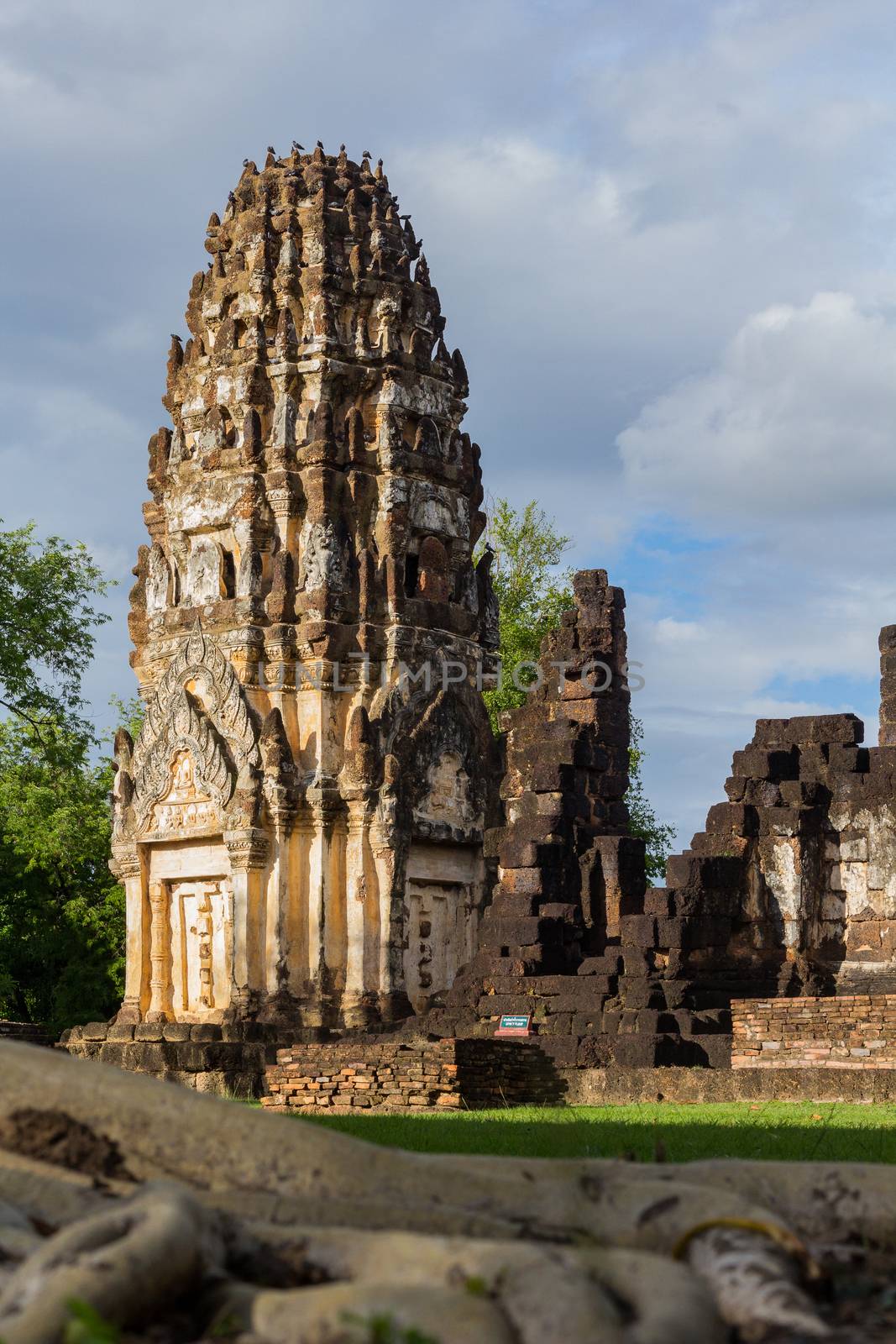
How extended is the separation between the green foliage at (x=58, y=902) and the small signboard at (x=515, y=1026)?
12.6 metres

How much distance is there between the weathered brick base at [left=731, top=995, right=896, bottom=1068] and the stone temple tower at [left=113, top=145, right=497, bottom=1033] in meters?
7.58

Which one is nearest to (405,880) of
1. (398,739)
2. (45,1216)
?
(398,739)

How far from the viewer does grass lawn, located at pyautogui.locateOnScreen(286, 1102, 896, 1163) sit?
1066cm

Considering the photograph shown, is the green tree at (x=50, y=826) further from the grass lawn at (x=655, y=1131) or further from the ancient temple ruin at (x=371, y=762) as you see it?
the grass lawn at (x=655, y=1131)

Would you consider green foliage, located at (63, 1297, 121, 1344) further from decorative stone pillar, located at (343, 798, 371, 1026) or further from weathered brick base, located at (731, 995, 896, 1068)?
decorative stone pillar, located at (343, 798, 371, 1026)

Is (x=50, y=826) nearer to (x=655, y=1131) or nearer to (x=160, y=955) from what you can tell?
(x=160, y=955)

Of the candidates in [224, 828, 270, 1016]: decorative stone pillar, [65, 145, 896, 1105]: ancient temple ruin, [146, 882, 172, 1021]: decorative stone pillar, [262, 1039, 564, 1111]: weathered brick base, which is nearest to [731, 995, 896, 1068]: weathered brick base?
[262, 1039, 564, 1111]: weathered brick base

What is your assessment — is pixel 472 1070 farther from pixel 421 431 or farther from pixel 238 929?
pixel 421 431

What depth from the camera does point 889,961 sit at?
2305 centimetres

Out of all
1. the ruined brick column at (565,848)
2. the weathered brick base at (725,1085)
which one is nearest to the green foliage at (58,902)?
the ruined brick column at (565,848)

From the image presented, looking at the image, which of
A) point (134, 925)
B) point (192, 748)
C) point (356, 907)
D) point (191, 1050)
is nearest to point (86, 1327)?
point (191, 1050)

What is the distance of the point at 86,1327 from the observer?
183 inches

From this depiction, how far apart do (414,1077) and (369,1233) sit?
13584 millimetres

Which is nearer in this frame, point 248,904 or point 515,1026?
point 515,1026
